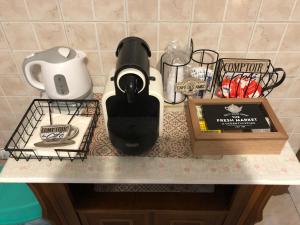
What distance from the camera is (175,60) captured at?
0.90 m

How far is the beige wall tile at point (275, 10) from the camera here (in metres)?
0.82

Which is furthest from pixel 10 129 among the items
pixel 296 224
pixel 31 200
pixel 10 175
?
pixel 296 224

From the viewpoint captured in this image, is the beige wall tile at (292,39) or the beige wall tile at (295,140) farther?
the beige wall tile at (295,140)

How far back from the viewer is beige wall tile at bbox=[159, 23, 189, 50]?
0.89m

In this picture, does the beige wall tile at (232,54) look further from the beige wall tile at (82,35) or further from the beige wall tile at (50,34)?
the beige wall tile at (50,34)

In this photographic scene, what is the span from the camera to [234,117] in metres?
0.77

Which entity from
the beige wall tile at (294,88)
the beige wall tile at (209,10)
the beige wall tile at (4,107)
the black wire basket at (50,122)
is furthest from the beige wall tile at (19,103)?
the beige wall tile at (294,88)

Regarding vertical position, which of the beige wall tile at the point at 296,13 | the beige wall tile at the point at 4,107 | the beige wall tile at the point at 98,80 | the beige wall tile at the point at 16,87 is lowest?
the beige wall tile at the point at 4,107

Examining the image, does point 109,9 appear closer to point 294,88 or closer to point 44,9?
point 44,9

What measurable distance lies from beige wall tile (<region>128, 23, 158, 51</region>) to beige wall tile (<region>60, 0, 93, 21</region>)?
0.15m

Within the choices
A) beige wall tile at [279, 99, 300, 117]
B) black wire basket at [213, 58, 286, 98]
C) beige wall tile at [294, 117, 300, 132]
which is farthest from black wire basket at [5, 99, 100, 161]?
beige wall tile at [294, 117, 300, 132]

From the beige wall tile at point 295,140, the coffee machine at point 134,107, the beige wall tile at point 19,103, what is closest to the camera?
the coffee machine at point 134,107

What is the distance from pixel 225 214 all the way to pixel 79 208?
0.54 metres

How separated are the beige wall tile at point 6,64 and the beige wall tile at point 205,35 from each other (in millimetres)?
753
